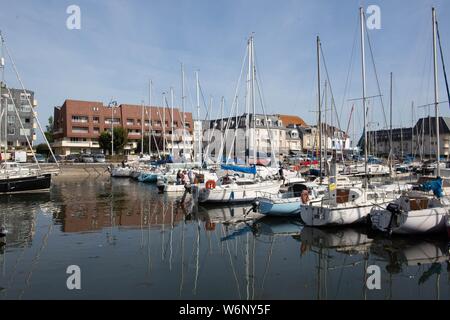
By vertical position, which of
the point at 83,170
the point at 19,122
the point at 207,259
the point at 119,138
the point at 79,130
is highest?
the point at 19,122

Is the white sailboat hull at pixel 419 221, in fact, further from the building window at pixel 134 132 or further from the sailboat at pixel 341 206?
the building window at pixel 134 132

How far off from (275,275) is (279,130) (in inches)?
3423

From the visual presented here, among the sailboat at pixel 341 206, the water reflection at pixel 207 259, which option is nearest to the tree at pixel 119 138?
the water reflection at pixel 207 259

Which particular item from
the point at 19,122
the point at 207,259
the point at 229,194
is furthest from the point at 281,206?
the point at 19,122

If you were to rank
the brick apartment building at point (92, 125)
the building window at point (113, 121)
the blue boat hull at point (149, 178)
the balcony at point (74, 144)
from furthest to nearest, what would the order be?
the building window at point (113, 121) < the brick apartment building at point (92, 125) < the balcony at point (74, 144) < the blue boat hull at point (149, 178)

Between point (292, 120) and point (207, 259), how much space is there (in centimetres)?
10274

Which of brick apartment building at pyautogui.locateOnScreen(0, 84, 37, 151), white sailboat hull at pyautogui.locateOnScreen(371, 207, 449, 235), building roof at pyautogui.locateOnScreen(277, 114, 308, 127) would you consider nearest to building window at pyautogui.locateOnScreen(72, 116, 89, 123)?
brick apartment building at pyautogui.locateOnScreen(0, 84, 37, 151)

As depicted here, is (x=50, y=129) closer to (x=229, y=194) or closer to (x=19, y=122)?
(x=19, y=122)

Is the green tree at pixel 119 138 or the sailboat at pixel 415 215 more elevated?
the green tree at pixel 119 138

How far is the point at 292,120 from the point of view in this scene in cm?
11412

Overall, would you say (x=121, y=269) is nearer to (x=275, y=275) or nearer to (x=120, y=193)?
(x=275, y=275)

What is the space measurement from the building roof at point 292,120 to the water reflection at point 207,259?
9001 cm

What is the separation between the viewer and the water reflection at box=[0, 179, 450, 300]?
1152cm

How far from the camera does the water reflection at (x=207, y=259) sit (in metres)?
11.5
